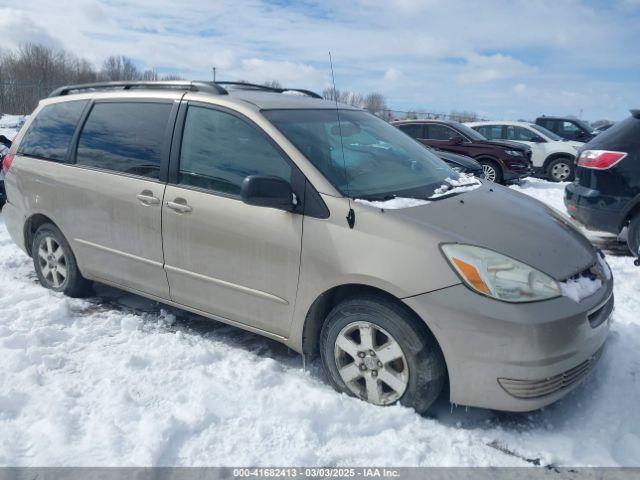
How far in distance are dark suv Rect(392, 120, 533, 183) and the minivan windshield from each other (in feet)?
27.2

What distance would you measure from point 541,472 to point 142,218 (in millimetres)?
Result: 2967

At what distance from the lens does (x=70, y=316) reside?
424cm

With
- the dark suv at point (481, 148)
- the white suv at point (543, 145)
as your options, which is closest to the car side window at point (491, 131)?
the white suv at point (543, 145)

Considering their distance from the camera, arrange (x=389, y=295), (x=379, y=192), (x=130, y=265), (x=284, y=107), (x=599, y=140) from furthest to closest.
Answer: (x=599, y=140) → (x=130, y=265) → (x=284, y=107) → (x=379, y=192) → (x=389, y=295)

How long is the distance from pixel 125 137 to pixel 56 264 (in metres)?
1.43

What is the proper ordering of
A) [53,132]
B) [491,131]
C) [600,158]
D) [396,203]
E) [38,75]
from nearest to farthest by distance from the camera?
[396,203] → [53,132] → [600,158] → [491,131] → [38,75]

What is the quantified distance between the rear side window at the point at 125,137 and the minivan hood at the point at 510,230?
1.91 meters

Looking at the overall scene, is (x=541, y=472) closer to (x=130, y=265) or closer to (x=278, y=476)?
(x=278, y=476)

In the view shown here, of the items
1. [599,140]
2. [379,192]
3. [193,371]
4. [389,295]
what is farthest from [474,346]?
[599,140]

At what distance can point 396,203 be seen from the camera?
123 inches

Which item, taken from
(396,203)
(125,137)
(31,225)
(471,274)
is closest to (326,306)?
(396,203)

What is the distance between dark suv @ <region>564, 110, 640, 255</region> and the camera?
18.6 ft

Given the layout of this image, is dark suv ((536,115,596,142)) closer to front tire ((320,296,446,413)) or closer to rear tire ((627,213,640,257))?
rear tire ((627,213,640,257))

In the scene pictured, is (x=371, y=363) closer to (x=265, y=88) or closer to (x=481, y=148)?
(x=265, y=88)
